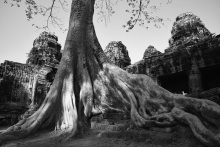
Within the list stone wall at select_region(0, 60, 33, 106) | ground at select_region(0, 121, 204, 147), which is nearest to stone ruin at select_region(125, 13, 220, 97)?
ground at select_region(0, 121, 204, 147)

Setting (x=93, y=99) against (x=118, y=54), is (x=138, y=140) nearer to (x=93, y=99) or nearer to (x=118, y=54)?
(x=93, y=99)

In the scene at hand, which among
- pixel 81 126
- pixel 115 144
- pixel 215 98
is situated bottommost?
pixel 115 144

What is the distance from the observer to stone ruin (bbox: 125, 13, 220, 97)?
241 inches

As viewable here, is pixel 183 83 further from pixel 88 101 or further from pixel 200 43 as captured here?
pixel 88 101

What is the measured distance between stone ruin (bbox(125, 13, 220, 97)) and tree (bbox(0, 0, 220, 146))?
3.74 m

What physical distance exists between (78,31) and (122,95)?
2163mm

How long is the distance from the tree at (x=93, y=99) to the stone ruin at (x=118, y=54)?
705 cm

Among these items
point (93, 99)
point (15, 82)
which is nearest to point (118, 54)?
point (15, 82)

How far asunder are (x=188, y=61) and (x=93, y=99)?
448 centimetres

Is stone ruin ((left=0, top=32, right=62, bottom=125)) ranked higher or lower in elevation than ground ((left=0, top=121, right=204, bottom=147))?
higher

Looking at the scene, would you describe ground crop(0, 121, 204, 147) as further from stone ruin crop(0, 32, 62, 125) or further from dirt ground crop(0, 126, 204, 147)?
stone ruin crop(0, 32, 62, 125)

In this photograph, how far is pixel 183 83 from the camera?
833 cm

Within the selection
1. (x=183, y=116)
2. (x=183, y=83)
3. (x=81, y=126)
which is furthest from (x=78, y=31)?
(x=183, y=83)

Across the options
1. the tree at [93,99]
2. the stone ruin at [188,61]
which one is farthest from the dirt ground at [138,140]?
the stone ruin at [188,61]
